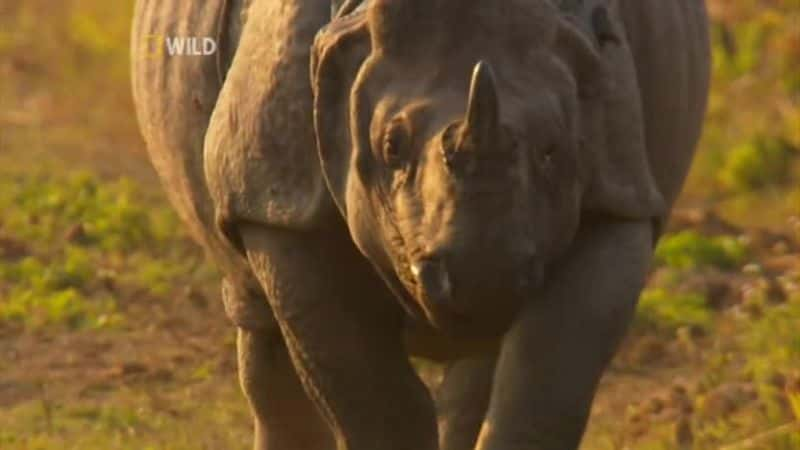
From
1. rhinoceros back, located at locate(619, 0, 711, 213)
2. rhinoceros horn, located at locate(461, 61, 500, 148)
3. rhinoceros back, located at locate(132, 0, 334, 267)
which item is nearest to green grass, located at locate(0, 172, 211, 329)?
rhinoceros back, located at locate(132, 0, 334, 267)

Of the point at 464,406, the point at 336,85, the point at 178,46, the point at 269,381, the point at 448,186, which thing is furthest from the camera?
the point at 269,381

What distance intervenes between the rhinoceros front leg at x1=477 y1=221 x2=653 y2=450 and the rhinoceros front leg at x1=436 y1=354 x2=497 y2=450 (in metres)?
0.94

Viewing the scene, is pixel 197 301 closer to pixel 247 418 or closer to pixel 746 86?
pixel 247 418

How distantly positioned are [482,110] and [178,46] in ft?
6.86

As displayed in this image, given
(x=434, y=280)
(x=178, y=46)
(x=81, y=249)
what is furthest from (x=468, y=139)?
(x=81, y=249)

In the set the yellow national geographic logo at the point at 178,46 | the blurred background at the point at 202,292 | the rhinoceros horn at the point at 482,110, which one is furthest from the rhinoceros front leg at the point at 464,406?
the rhinoceros horn at the point at 482,110

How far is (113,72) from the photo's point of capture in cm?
1653

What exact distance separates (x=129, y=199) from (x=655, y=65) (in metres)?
5.91

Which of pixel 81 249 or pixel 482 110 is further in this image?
pixel 81 249

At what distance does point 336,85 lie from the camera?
691cm

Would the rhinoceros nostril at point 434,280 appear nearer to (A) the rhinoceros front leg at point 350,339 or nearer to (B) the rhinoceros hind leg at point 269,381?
(A) the rhinoceros front leg at point 350,339

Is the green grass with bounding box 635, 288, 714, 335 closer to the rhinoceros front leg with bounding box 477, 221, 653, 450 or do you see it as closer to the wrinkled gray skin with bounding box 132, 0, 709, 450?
the wrinkled gray skin with bounding box 132, 0, 709, 450

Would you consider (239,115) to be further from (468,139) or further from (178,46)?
(468,139)

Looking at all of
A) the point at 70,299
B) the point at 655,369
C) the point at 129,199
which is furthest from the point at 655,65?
the point at 129,199
